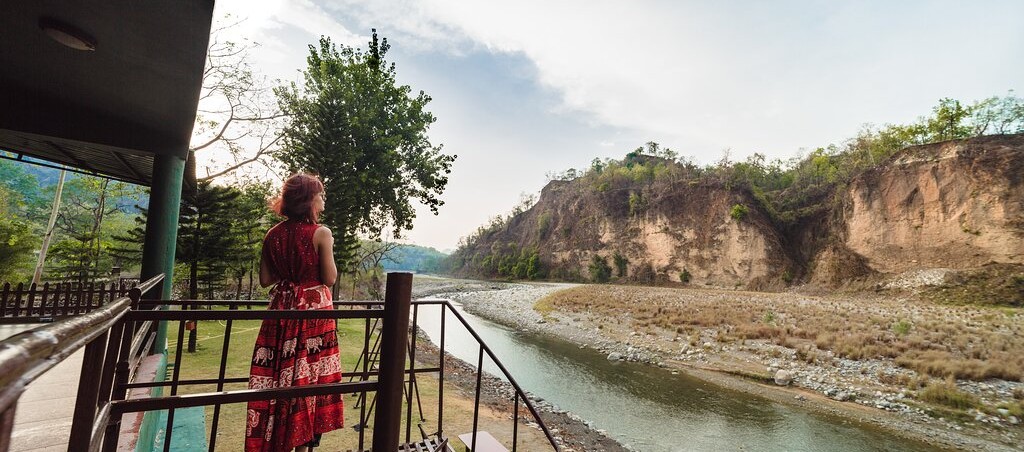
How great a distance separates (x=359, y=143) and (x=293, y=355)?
12.4 m

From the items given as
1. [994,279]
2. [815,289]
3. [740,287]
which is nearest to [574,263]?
[740,287]

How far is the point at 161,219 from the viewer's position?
4105mm

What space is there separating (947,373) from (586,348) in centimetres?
872

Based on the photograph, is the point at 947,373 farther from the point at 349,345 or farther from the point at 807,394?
the point at 349,345

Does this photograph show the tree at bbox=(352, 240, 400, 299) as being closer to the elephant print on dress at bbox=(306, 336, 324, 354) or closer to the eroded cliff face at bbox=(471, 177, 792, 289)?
the elephant print on dress at bbox=(306, 336, 324, 354)

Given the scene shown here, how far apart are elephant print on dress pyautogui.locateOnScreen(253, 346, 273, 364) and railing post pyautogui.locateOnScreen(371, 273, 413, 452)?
0.79 metres

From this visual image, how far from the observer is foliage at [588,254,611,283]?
42156 mm

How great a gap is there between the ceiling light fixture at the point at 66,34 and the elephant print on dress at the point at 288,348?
2215mm

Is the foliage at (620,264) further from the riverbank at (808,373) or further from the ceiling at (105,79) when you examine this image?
the ceiling at (105,79)

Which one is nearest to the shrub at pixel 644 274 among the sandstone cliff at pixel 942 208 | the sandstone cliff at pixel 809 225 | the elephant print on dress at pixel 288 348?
the sandstone cliff at pixel 809 225

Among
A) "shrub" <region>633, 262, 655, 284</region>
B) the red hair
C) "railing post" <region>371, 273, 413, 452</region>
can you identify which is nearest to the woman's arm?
the red hair

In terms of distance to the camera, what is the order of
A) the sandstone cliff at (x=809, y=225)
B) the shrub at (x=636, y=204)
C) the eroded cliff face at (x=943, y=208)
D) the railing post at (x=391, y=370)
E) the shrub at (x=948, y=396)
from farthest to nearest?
the shrub at (x=636, y=204), the sandstone cliff at (x=809, y=225), the eroded cliff face at (x=943, y=208), the shrub at (x=948, y=396), the railing post at (x=391, y=370)

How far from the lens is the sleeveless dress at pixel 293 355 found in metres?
1.65

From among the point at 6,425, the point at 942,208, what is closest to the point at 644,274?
the point at 942,208
